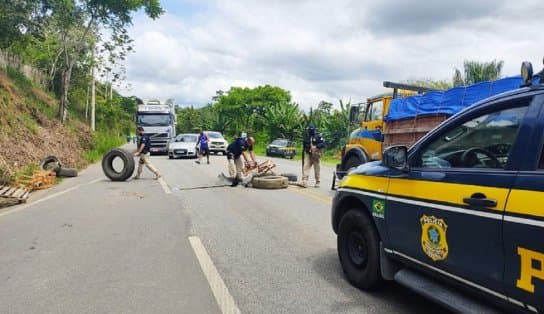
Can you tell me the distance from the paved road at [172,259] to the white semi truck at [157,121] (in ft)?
64.1

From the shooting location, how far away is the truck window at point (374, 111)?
430 inches

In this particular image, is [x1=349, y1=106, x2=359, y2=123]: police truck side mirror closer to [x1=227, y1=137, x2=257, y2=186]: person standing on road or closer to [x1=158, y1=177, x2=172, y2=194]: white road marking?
[x1=227, y1=137, x2=257, y2=186]: person standing on road

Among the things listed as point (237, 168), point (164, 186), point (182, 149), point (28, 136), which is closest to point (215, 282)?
point (164, 186)

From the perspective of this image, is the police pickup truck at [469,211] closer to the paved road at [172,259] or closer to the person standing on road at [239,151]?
the paved road at [172,259]

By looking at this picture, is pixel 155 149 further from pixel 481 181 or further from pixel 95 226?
pixel 481 181

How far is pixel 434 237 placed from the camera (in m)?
3.21

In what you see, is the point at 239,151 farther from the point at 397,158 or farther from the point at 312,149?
the point at 397,158

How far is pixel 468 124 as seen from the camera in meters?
3.28

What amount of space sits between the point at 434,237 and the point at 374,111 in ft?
27.3

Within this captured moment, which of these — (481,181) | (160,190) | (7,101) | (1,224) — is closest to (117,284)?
(481,181)

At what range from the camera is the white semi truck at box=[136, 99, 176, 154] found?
28641 mm

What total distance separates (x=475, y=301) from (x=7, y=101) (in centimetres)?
1914

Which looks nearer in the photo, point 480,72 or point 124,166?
point 124,166

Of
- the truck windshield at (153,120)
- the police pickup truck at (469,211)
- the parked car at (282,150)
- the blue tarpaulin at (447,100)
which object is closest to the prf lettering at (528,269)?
the police pickup truck at (469,211)
